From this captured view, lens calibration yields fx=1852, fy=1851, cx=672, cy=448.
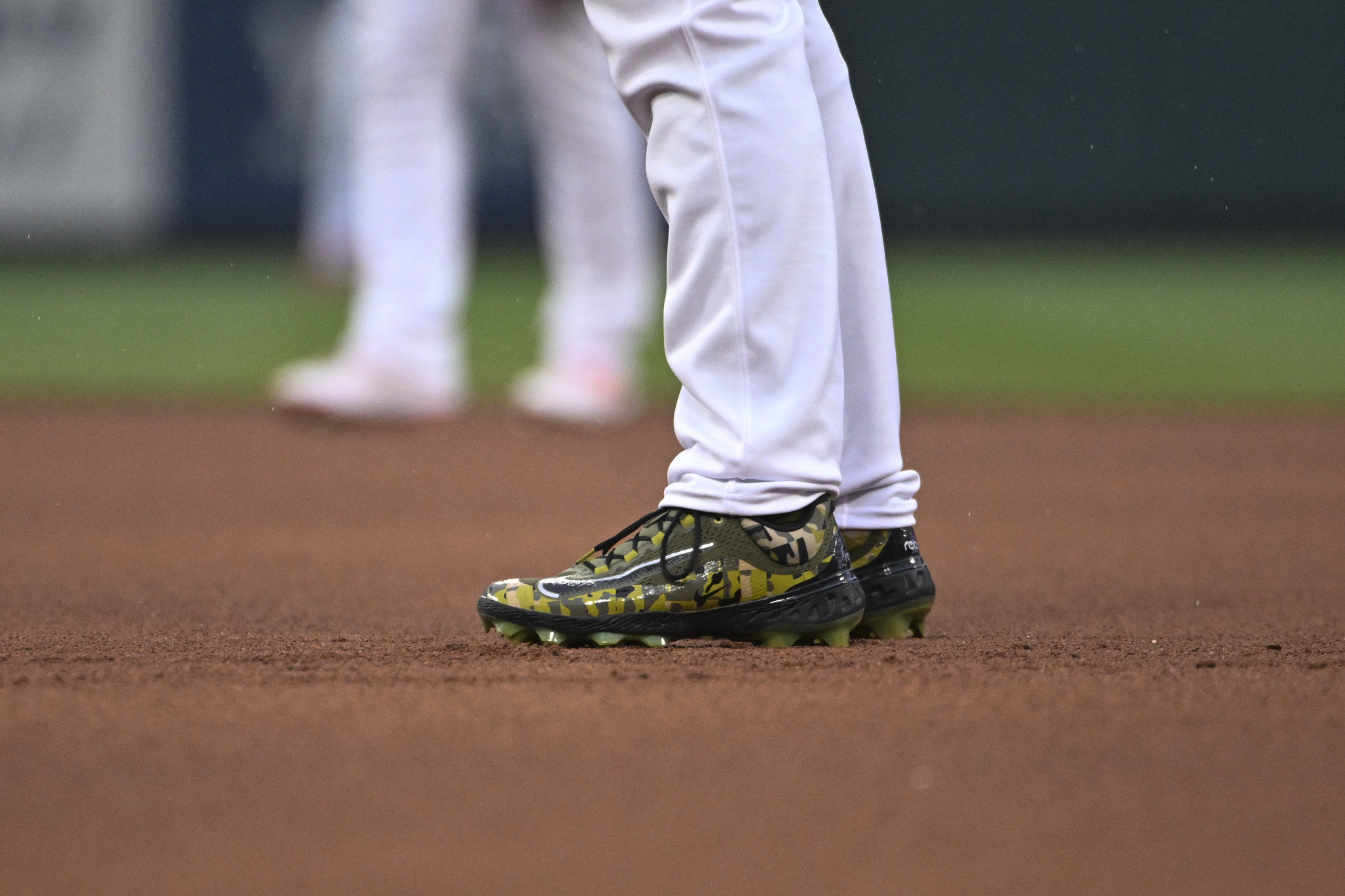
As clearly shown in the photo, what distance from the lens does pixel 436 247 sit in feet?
9.84

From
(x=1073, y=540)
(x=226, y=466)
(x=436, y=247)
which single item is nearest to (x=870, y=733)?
(x=1073, y=540)

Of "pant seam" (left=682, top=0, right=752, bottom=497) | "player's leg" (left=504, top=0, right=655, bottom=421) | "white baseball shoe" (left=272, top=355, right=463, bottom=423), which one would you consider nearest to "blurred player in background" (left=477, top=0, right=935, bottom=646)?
"pant seam" (left=682, top=0, right=752, bottom=497)

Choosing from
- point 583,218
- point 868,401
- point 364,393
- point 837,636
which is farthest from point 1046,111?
point 837,636

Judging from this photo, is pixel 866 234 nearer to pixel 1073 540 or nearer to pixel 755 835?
pixel 755 835

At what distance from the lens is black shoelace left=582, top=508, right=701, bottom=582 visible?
55.6 inches

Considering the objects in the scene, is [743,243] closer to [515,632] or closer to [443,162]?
[515,632]

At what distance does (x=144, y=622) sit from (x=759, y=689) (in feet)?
2.21

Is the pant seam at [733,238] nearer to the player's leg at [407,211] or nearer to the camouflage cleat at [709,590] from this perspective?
the camouflage cleat at [709,590]

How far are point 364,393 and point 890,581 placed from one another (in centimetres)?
157

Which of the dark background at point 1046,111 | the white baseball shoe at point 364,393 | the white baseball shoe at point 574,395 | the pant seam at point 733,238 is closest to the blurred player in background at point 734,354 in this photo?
the pant seam at point 733,238

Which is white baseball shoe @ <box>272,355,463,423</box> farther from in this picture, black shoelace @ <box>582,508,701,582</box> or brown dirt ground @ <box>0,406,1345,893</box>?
black shoelace @ <box>582,508,701,582</box>

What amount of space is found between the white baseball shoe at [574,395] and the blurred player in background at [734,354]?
6.57ft

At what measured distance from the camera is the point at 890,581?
1.50m

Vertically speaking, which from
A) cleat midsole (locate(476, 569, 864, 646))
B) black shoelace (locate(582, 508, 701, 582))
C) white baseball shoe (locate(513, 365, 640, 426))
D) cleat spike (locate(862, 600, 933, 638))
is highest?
black shoelace (locate(582, 508, 701, 582))
